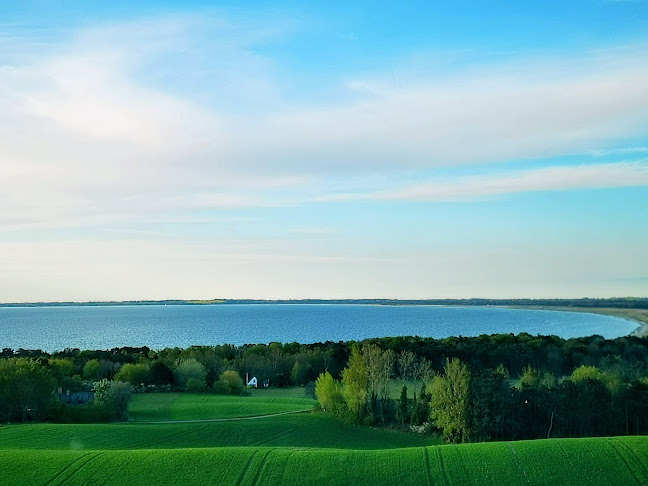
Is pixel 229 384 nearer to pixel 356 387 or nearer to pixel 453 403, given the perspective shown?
pixel 356 387

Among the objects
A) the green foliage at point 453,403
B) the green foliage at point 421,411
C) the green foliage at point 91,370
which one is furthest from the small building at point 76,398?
the green foliage at point 453,403

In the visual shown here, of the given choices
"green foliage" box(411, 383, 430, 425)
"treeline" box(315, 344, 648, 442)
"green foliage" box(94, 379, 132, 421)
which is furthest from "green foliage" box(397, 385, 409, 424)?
"green foliage" box(94, 379, 132, 421)

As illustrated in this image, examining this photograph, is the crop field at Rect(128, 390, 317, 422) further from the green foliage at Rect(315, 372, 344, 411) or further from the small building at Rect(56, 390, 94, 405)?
the green foliage at Rect(315, 372, 344, 411)

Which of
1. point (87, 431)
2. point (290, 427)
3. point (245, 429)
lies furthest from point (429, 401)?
point (87, 431)

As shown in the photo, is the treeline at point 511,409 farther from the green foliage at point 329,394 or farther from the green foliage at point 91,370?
the green foliage at point 91,370

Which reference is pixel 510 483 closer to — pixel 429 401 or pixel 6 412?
pixel 429 401
